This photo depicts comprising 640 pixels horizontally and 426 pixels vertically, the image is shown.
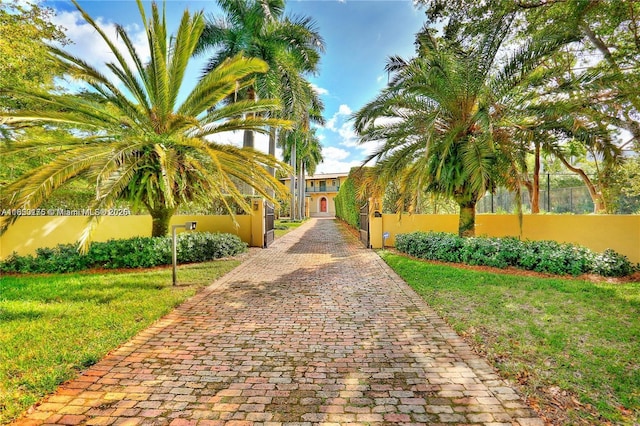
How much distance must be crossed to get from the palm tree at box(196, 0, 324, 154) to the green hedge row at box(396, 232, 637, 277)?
8.73 m

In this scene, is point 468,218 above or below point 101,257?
above

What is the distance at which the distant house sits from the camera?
140 feet

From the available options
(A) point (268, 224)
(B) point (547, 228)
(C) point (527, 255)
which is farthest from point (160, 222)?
(B) point (547, 228)

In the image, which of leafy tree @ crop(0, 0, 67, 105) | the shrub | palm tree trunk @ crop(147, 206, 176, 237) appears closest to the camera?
the shrub

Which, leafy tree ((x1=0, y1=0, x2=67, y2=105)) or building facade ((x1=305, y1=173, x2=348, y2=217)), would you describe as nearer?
leafy tree ((x1=0, y1=0, x2=67, y2=105))

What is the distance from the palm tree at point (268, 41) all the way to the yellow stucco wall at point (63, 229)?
13.9 feet

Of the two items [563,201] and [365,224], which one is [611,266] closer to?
[365,224]

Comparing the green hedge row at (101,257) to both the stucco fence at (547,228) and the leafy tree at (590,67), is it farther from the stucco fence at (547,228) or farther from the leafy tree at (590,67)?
the leafy tree at (590,67)

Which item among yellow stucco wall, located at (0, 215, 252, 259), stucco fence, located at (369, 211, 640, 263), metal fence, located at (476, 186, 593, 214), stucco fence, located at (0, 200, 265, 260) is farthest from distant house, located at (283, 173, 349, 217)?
yellow stucco wall, located at (0, 215, 252, 259)

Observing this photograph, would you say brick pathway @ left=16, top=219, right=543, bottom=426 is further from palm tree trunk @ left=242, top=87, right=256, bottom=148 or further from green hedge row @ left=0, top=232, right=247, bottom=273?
palm tree trunk @ left=242, top=87, right=256, bottom=148

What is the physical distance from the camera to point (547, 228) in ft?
29.0

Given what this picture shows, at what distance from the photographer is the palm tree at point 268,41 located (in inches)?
470

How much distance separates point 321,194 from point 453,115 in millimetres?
35965

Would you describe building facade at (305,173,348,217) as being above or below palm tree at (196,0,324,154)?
below
